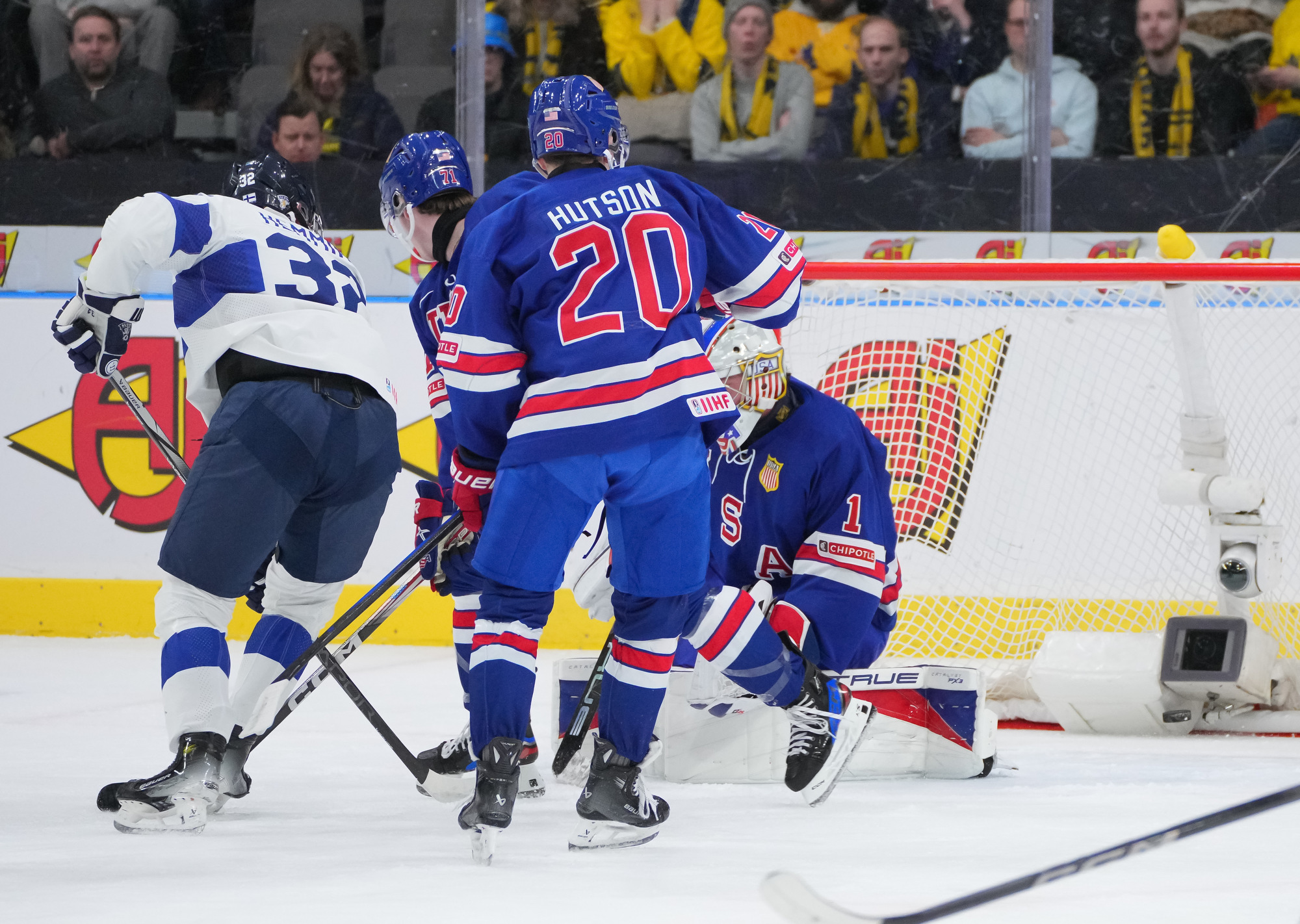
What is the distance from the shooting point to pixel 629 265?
2039mm

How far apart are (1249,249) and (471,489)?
2.86 m

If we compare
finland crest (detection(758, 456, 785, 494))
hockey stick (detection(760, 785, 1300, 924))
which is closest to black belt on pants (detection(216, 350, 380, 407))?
finland crest (detection(758, 456, 785, 494))

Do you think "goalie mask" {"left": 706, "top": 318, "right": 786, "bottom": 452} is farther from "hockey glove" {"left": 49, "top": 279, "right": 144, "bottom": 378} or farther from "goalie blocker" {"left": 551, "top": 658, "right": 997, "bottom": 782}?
"hockey glove" {"left": 49, "top": 279, "right": 144, "bottom": 378}

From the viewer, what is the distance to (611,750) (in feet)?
6.89

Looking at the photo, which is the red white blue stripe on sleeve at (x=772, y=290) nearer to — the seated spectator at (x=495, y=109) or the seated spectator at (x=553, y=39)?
the seated spectator at (x=495, y=109)

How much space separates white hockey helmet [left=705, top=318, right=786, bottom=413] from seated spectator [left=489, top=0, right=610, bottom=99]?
2.27 meters

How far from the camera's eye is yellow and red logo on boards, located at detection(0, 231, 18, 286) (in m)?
4.53

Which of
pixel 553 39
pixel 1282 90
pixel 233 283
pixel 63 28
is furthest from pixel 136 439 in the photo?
pixel 1282 90

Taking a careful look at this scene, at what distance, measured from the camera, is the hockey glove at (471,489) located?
2184mm

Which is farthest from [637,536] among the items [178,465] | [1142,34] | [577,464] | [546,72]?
[1142,34]

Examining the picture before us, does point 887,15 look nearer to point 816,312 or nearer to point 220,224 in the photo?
point 816,312

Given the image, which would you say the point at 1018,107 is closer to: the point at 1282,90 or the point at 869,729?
the point at 1282,90

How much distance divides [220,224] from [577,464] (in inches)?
27.9

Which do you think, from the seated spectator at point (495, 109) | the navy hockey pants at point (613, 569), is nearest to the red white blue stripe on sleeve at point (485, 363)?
the navy hockey pants at point (613, 569)
